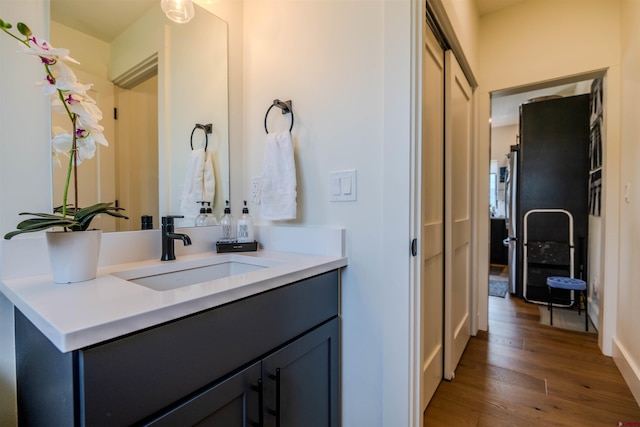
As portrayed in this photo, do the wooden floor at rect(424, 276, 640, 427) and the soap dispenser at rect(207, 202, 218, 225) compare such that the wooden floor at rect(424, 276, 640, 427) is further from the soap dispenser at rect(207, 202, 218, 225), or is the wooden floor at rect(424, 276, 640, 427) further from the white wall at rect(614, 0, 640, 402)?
the soap dispenser at rect(207, 202, 218, 225)

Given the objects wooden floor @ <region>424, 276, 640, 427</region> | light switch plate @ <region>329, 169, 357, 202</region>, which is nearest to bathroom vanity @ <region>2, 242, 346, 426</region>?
light switch plate @ <region>329, 169, 357, 202</region>

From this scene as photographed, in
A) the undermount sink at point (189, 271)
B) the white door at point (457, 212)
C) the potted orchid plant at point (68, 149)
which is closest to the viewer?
the potted orchid plant at point (68, 149)

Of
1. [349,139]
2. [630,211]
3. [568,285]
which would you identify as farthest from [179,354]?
[568,285]

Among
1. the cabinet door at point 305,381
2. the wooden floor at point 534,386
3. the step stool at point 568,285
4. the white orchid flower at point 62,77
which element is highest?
the white orchid flower at point 62,77

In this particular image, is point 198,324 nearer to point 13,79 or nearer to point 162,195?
point 162,195

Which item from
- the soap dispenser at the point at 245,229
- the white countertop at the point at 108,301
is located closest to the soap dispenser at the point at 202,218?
the soap dispenser at the point at 245,229

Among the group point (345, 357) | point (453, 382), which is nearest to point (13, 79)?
point (345, 357)

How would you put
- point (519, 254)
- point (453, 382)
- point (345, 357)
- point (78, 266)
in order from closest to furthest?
point (78, 266), point (345, 357), point (453, 382), point (519, 254)

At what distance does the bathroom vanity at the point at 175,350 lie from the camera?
1.73 ft

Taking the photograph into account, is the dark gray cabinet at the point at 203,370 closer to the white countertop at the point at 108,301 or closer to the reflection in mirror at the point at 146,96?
the white countertop at the point at 108,301

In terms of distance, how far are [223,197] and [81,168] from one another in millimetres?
574

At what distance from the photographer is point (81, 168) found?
988 mm

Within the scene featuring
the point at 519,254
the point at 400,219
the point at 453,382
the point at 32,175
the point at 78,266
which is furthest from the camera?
the point at 519,254

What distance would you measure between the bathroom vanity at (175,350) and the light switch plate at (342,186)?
30 cm
